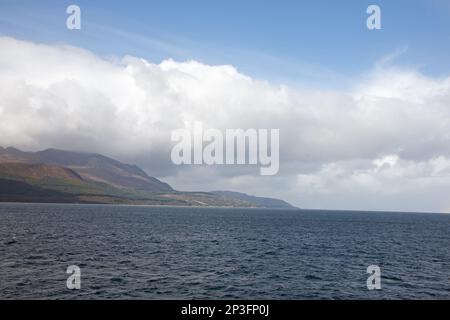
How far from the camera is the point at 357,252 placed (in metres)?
91.6

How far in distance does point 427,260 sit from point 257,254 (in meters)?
38.3
